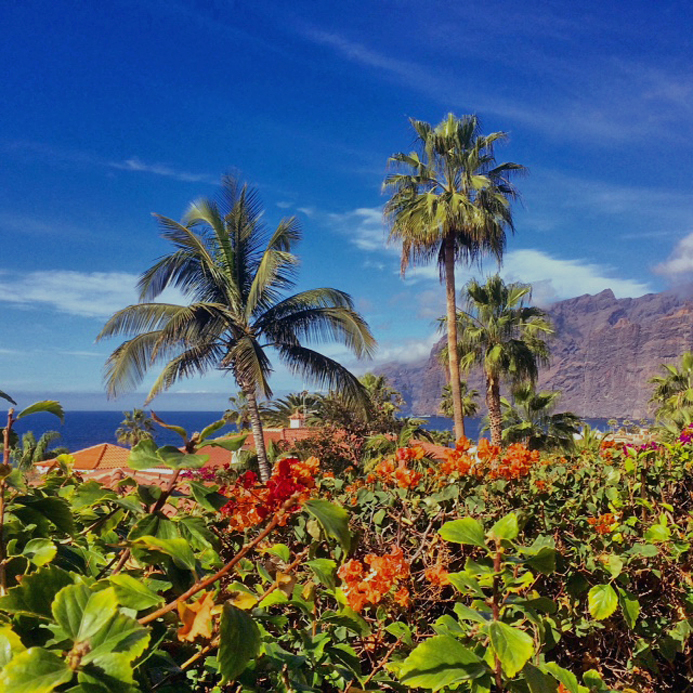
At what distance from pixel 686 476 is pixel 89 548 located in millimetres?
2651

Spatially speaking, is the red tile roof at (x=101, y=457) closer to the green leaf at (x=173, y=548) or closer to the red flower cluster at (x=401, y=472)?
the red flower cluster at (x=401, y=472)

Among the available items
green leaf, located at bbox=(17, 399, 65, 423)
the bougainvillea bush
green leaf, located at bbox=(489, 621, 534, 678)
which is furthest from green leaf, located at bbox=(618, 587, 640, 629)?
green leaf, located at bbox=(17, 399, 65, 423)

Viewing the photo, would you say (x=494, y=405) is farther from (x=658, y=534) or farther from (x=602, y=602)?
(x=602, y=602)

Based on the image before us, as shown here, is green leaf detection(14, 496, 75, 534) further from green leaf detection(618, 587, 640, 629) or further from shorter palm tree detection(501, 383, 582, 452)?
shorter palm tree detection(501, 383, 582, 452)

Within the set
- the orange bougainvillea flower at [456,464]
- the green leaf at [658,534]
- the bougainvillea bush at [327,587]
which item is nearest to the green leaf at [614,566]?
the bougainvillea bush at [327,587]

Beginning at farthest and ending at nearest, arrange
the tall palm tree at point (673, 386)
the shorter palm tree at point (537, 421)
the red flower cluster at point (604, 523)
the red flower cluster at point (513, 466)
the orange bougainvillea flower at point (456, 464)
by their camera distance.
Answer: the tall palm tree at point (673, 386)
the shorter palm tree at point (537, 421)
the red flower cluster at point (513, 466)
the orange bougainvillea flower at point (456, 464)
the red flower cluster at point (604, 523)

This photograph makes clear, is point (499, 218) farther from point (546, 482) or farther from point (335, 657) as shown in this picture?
point (335, 657)

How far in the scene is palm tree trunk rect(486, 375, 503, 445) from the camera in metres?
17.5

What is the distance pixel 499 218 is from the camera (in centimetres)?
1688

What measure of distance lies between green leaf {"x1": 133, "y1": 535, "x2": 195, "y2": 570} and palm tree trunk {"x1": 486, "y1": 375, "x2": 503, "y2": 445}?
17.0 m

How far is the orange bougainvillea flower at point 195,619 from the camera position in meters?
0.66

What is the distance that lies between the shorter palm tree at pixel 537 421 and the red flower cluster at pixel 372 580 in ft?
58.2

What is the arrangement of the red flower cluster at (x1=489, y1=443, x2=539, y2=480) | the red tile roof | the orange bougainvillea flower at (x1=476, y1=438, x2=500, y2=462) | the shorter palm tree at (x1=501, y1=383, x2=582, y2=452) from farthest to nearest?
the red tile roof → the shorter palm tree at (x1=501, y1=383, x2=582, y2=452) → the orange bougainvillea flower at (x1=476, y1=438, x2=500, y2=462) → the red flower cluster at (x1=489, y1=443, x2=539, y2=480)

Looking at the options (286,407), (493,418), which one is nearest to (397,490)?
(493,418)
